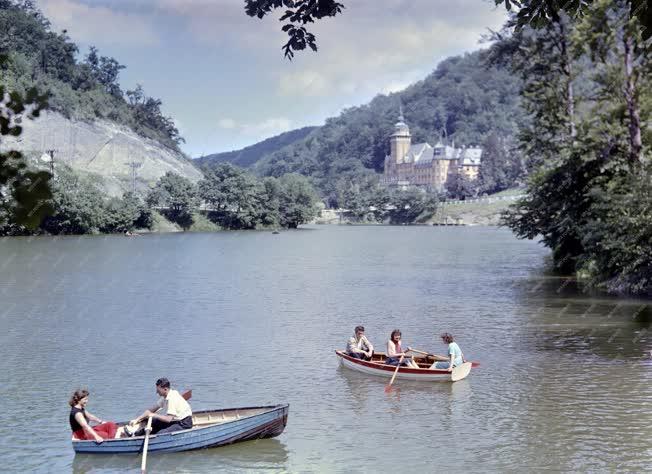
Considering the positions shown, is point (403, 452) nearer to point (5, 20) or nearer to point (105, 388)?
point (105, 388)

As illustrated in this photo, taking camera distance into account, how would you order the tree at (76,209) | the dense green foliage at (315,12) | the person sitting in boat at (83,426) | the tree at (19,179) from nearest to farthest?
the tree at (19,179), the dense green foliage at (315,12), the person sitting in boat at (83,426), the tree at (76,209)

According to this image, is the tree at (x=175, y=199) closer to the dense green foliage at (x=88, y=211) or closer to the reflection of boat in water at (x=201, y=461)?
the dense green foliage at (x=88, y=211)

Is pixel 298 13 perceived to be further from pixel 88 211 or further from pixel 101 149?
pixel 101 149

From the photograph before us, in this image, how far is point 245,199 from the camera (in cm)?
15450

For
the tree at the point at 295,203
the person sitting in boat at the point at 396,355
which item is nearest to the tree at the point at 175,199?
the tree at the point at 295,203

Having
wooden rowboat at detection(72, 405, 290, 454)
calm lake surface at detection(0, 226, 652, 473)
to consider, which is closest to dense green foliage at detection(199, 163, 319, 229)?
calm lake surface at detection(0, 226, 652, 473)

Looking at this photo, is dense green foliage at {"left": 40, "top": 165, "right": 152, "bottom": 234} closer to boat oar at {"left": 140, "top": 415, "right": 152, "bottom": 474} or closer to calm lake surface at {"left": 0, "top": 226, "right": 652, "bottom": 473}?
calm lake surface at {"left": 0, "top": 226, "right": 652, "bottom": 473}

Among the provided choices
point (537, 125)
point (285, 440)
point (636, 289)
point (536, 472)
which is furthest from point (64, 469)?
point (537, 125)

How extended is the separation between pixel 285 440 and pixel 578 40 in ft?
104

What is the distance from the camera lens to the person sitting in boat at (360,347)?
2459 centimetres

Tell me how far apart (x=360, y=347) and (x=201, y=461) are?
9001 millimetres

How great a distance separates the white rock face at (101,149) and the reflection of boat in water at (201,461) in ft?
450

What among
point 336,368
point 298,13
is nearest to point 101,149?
point 336,368

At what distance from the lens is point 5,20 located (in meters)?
166
